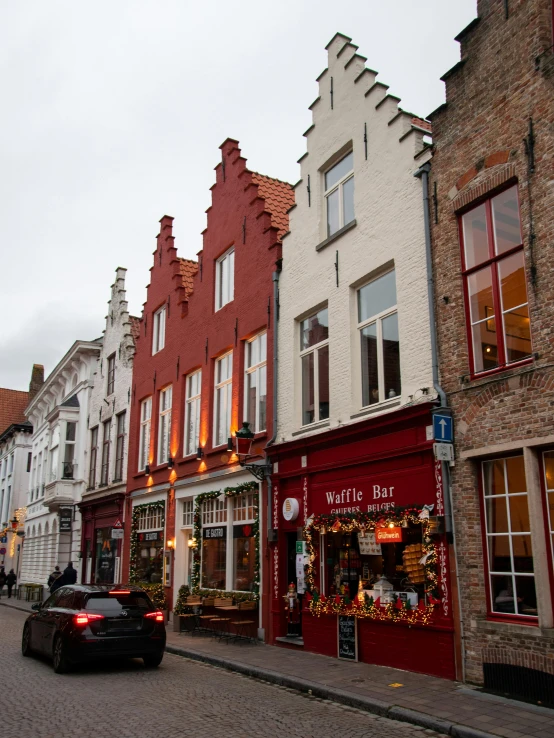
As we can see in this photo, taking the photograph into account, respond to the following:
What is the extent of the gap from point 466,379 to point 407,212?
346 cm

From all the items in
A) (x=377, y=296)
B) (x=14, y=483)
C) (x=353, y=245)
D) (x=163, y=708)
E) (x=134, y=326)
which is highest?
(x=134, y=326)

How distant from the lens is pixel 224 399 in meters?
18.9

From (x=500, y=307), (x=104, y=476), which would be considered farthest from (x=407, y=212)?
(x=104, y=476)

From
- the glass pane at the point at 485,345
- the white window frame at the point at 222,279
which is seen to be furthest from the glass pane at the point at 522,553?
the white window frame at the point at 222,279

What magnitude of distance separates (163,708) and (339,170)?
10709mm

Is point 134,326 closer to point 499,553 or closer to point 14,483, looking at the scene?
point 499,553

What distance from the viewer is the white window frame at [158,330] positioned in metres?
24.2

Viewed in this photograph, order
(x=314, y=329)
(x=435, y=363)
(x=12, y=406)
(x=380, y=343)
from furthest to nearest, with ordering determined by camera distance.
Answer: (x=12, y=406), (x=314, y=329), (x=380, y=343), (x=435, y=363)

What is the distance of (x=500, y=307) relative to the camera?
1008cm

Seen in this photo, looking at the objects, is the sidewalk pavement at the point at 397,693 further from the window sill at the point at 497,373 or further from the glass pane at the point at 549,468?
the window sill at the point at 497,373

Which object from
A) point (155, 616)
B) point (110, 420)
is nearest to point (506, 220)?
point (155, 616)

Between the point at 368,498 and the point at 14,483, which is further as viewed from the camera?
the point at 14,483

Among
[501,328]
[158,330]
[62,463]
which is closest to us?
[501,328]

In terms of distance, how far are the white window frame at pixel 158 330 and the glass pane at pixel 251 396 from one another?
7.07 metres
